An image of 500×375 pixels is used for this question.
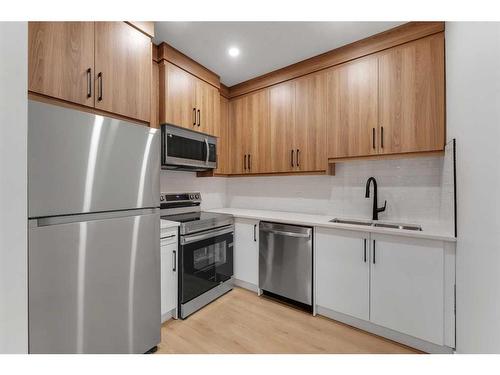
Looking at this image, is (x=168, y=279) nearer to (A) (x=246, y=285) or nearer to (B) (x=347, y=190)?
(A) (x=246, y=285)

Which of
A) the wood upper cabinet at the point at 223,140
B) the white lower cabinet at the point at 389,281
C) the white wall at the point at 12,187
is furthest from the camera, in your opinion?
the wood upper cabinet at the point at 223,140

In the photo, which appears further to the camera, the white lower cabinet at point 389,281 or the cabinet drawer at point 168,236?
the cabinet drawer at point 168,236

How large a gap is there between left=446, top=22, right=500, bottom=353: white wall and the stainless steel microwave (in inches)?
82.2

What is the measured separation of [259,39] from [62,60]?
4.82ft

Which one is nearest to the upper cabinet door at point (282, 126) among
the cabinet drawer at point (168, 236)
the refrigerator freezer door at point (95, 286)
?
the cabinet drawer at point (168, 236)

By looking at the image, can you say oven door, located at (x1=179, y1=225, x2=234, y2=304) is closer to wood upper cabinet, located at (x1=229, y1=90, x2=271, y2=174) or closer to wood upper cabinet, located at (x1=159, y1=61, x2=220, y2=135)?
wood upper cabinet, located at (x1=229, y1=90, x2=271, y2=174)

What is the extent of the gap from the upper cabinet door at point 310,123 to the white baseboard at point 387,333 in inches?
53.3

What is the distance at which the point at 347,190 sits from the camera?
2.42 meters

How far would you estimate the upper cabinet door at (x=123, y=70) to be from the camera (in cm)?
149

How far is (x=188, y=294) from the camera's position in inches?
80.0

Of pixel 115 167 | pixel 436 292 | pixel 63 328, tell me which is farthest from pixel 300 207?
pixel 63 328

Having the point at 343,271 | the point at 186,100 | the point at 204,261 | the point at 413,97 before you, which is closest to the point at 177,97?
the point at 186,100

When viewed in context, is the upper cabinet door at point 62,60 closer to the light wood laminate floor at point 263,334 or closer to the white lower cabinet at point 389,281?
the light wood laminate floor at point 263,334

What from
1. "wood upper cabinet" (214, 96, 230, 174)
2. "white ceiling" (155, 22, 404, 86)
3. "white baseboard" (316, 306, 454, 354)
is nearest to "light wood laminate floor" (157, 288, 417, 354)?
"white baseboard" (316, 306, 454, 354)
